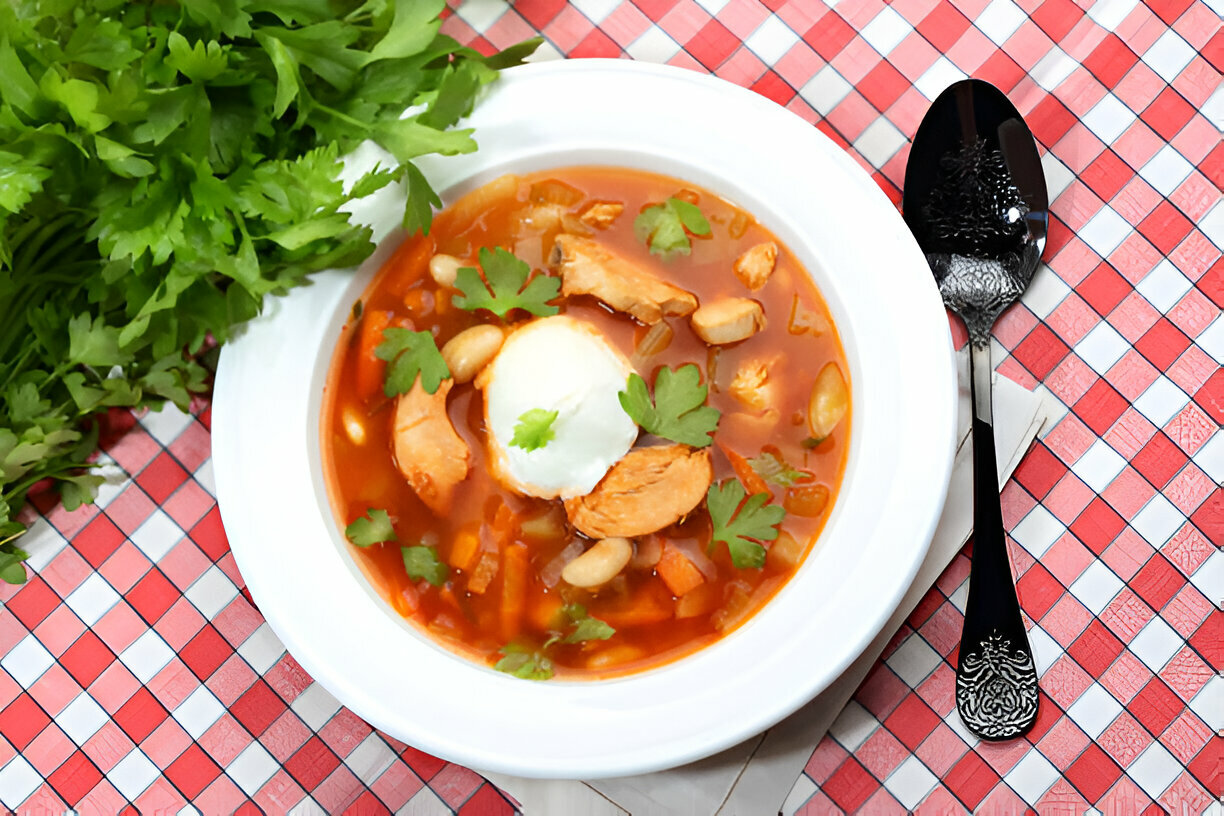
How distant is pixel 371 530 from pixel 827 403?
0.95m

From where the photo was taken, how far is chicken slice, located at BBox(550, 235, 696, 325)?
70.1 inches

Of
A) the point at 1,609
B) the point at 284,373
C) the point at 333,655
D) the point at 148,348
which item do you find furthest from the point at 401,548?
the point at 1,609

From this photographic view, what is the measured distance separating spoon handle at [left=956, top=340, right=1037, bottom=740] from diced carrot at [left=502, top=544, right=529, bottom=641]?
943mm

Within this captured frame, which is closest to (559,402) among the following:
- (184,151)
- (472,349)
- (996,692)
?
(472,349)

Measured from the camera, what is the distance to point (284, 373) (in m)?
1.78

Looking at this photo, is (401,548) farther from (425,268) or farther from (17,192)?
(17,192)

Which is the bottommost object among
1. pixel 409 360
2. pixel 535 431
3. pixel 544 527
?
pixel 544 527

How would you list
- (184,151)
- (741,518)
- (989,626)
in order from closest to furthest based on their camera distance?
(184,151), (741,518), (989,626)

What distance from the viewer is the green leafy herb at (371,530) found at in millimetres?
1821

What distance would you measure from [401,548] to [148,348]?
72 centimetres

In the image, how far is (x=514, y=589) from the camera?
1.83m

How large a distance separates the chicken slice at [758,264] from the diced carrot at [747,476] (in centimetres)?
34

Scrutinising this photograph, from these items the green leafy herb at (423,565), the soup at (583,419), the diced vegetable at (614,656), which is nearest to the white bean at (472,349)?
the soup at (583,419)

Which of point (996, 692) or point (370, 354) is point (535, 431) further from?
point (996, 692)
